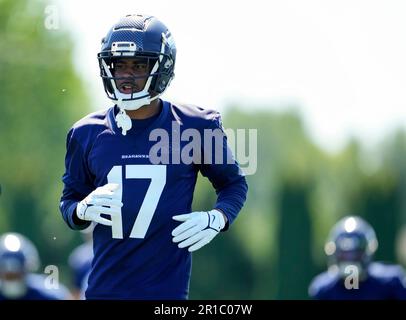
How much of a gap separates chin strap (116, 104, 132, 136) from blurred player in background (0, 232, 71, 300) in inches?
146

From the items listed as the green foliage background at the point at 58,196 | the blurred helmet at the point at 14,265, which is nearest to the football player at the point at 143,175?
the blurred helmet at the point at 14,265

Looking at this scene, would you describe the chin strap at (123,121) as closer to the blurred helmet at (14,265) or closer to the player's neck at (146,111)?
the player's neck at (146,111)

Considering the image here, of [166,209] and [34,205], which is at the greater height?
[34,205]

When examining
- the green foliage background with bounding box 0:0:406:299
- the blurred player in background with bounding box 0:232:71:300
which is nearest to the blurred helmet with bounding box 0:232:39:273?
the blurred player in background with bounding box 0:232:71:300

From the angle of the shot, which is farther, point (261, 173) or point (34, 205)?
point (261, 173)

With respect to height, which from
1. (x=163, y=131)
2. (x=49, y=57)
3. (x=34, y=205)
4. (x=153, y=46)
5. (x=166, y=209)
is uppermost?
(x=49, y=57)

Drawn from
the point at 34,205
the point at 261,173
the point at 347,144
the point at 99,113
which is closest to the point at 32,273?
the point at 99,113

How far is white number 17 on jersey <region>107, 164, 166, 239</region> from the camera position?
533 centimetres

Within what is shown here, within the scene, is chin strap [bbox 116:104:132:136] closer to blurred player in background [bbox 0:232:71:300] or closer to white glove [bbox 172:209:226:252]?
white glove [bbox 172:209:226:252]

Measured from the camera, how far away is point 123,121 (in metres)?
5.47

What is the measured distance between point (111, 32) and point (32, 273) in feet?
16.2

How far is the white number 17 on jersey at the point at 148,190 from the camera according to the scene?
17.5 feet

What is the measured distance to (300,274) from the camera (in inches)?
802
